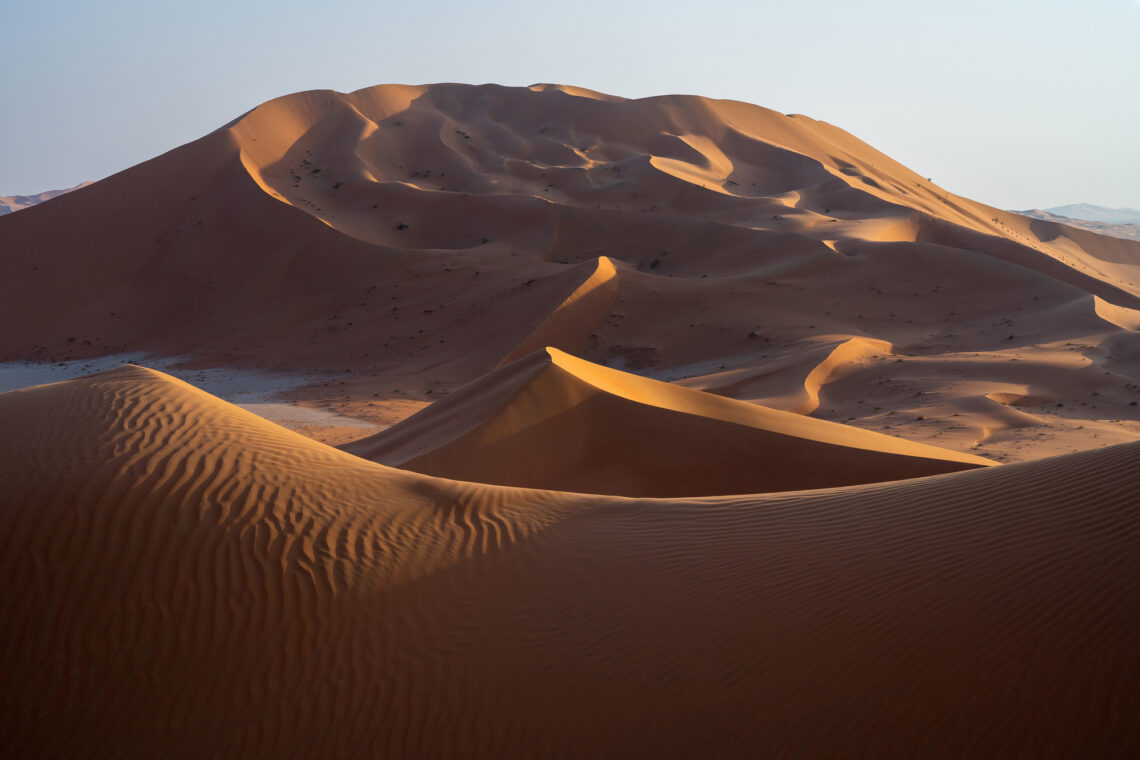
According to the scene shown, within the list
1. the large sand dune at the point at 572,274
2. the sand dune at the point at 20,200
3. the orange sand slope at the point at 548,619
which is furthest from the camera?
the sand dune at the point at 20,200

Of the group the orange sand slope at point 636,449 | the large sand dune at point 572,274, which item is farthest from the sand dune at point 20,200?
the orange sand slope at point 636,449

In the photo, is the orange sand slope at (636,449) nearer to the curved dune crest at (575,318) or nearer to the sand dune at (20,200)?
the curved dune crest at (575,318)

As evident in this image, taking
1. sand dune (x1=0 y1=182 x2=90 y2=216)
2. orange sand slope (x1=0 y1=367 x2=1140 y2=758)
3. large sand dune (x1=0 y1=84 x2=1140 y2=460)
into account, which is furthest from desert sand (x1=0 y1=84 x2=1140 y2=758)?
sand dune (x1=0 y1=182 x2=90 y2=216)

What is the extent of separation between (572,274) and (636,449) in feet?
41.7

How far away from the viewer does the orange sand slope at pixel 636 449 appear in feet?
29.2

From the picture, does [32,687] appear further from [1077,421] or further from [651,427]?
[1077,421]

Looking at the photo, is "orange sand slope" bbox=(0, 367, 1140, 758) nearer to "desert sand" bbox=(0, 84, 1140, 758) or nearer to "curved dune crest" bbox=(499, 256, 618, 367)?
"desert sand" bbox=(0, 84, 1140, 758)

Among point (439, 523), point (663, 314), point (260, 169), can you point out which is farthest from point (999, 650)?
point (260, 169)

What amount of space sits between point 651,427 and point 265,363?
52.2 ft

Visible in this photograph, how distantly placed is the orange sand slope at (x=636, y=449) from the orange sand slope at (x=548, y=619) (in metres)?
3.80

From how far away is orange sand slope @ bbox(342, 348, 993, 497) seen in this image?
890cm

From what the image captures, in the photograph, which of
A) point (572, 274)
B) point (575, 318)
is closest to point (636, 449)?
point (575, 318)

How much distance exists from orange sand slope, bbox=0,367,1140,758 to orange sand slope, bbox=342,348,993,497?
12.5ft

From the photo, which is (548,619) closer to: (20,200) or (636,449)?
(636,449)
